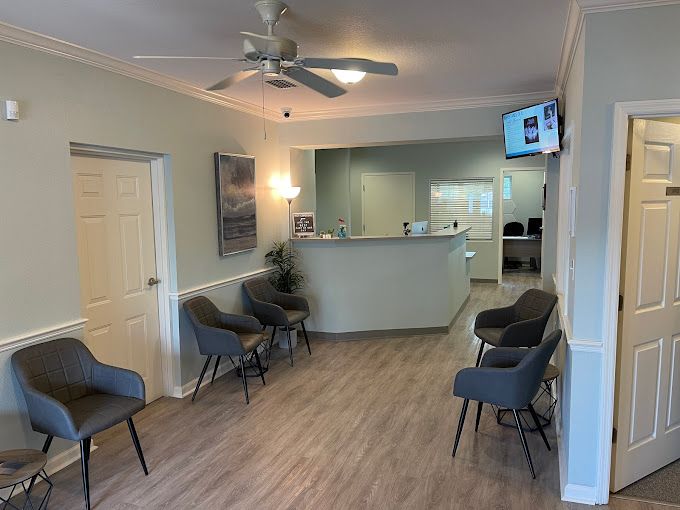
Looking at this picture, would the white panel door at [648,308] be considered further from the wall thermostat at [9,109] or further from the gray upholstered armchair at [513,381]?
the wall thermostat at [9,109]

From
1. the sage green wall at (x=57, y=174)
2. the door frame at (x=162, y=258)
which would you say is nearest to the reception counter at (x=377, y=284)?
the sage green wall at (x=57, y=174)

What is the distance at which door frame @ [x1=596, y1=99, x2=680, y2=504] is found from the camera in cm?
239

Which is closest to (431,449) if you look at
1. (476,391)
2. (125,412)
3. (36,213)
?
(476,391)

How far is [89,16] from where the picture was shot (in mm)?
2602

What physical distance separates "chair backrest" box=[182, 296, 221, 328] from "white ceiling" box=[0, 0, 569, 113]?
1816mm

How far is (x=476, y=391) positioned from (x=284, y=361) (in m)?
2.56

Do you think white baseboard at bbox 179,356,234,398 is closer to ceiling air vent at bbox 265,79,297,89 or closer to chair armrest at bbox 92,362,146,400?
chair armrest at bbox 92,362,146,400

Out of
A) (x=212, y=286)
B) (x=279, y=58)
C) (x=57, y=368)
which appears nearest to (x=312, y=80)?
(x=279, y=58)

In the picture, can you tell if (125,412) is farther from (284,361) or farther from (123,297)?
(284,361)

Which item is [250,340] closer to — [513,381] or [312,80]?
[513,381]

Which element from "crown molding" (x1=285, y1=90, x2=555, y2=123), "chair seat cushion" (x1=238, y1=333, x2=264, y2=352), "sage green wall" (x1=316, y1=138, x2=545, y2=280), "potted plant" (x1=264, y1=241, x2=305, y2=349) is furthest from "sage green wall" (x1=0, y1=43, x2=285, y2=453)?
"sage green wall" (x1=316, y1=138, x2=545, y2=280)

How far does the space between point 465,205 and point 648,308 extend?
6815 mm

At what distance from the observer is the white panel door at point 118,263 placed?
347cm

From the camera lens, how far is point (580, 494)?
269 centimetres
